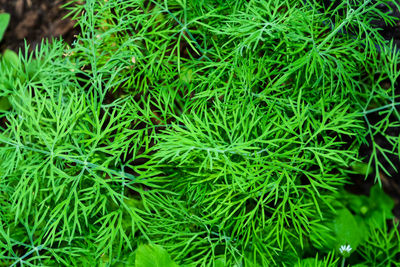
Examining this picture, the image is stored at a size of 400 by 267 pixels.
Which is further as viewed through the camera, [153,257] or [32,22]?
[32,22]

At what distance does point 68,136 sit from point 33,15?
1.22 m

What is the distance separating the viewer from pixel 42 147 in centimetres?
158

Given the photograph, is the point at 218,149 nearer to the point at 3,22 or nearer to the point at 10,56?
the point at 10,56

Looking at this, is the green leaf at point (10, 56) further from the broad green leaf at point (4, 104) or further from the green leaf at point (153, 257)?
the green leaf at point (153, 257)

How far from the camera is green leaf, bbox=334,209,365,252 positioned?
5.29 feet

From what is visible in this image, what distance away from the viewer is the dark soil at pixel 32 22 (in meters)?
2.21

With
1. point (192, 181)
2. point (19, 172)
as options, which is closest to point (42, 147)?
point (19, 172)

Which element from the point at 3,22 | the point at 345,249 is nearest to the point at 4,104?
the point at 3,22

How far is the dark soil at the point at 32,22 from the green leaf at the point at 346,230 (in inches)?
71.9

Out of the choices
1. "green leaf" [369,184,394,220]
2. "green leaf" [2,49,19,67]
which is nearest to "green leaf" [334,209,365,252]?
"green leaf" [369,184,394,220]

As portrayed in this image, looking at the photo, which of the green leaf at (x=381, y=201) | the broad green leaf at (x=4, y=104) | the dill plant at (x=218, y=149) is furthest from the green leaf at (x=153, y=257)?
the broad green leaf at (x=4, y=104)

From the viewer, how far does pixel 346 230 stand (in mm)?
1615

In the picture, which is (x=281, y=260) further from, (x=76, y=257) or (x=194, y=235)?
(x=76, y=257)

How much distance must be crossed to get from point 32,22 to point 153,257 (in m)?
1.69
